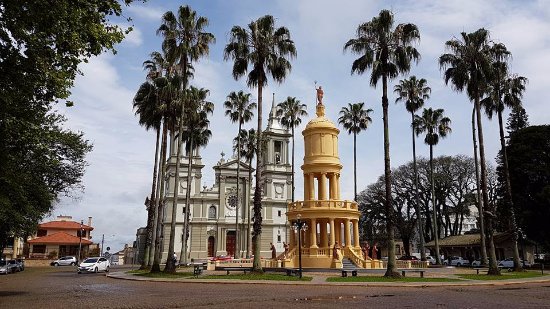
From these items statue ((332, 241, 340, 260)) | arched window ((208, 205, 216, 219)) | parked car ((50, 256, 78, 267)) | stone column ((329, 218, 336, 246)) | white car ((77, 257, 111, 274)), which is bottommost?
parked car ((50, 256, 78, 267))

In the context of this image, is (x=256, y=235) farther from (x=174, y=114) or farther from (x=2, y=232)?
(x=2, y=232)

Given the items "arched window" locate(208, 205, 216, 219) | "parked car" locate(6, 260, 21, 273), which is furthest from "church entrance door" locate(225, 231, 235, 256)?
"parked car" locate(6, 260, 21, 273)

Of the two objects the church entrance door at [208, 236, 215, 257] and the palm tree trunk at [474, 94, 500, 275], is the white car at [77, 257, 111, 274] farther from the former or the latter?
the palm tree trunk at [474, 94, 500, 275]

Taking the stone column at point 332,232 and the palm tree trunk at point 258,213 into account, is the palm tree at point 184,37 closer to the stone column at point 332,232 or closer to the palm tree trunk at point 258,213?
the palm tree trunk at point 258,213

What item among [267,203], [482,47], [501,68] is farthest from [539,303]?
[267,203]

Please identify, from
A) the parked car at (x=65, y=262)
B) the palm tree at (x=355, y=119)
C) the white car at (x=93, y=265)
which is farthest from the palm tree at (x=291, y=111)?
the parked car at (x=65, y=262)

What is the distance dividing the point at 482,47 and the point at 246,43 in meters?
17.2

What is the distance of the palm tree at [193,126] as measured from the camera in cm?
3736

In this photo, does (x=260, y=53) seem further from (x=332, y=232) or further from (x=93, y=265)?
(x=93, y=265)

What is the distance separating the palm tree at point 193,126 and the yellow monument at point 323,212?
1001 centimetres

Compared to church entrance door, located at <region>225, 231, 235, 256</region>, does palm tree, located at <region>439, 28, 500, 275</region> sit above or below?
above

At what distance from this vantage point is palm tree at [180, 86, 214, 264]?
37362 mm

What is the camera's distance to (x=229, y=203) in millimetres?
73125

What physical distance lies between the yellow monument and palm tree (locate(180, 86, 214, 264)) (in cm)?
1001
